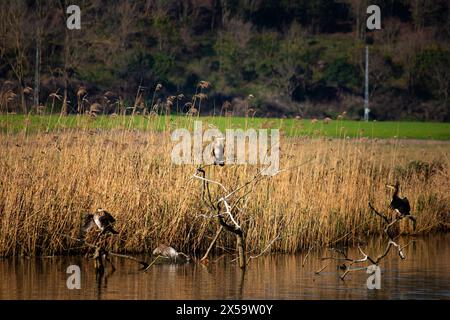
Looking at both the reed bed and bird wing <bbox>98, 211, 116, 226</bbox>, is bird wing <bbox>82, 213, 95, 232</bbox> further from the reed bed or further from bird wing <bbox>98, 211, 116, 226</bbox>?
the reed bed

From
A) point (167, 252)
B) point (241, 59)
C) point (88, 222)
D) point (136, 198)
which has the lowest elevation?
point (167, 252)

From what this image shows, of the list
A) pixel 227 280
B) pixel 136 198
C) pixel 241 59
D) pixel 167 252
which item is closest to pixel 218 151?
pixel 227 280

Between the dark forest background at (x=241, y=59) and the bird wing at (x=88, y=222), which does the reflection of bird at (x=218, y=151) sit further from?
the dark forest background at (x=241, y=59)

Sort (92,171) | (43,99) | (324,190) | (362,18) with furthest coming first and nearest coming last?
(362,18), (43,99), (324,190), (92,171)

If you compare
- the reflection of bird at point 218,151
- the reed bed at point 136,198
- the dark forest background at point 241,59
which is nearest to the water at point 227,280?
the reed bed at point 136,198

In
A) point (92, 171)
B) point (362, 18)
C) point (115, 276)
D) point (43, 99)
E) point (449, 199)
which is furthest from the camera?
point (362, 18)

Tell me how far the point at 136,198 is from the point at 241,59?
4659 centimetres

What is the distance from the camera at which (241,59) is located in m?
58.5

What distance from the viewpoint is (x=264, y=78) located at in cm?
5716

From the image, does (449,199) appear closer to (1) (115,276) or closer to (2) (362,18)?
(1) (115,276)

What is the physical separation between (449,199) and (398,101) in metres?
41.7

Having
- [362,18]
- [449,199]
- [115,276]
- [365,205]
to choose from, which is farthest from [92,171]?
[362,18]

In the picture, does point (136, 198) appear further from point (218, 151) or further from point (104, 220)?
point (218, 151)

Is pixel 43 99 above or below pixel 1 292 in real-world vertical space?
above
